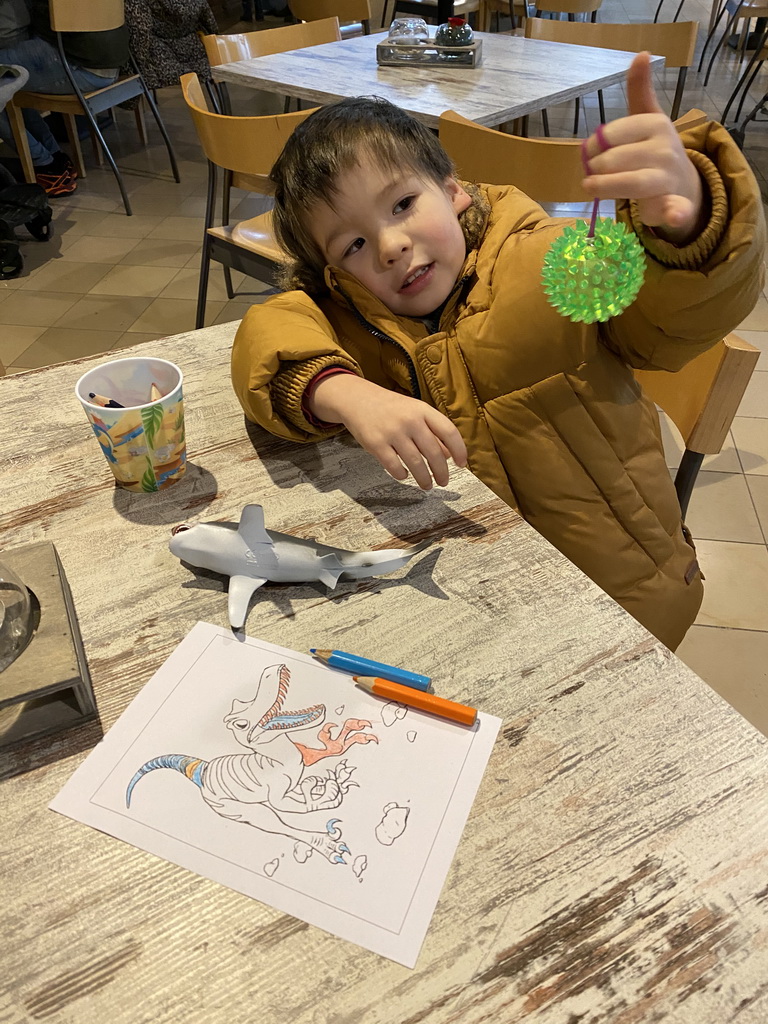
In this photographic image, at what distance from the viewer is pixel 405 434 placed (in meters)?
0.71

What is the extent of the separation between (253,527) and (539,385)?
456mm

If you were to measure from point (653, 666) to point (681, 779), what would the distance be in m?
0.10

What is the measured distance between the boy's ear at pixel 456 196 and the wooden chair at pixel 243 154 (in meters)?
0.85

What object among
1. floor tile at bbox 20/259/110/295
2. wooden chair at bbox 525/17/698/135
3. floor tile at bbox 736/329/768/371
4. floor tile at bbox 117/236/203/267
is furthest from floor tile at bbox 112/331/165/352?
floor tile at bbox 736/329/768/371

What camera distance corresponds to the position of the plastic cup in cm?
72

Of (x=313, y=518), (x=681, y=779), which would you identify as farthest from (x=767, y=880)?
(x=313, y=518)

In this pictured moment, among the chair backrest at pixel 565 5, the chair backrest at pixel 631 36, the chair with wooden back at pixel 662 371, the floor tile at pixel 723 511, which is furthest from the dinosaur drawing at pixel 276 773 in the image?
the chair backrest at pixel 565 5

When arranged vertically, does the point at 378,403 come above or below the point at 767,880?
above

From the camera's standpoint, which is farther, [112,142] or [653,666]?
[112,142]

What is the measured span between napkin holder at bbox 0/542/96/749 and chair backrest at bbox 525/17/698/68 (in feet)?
9.14

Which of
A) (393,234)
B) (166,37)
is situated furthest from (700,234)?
(166,37)

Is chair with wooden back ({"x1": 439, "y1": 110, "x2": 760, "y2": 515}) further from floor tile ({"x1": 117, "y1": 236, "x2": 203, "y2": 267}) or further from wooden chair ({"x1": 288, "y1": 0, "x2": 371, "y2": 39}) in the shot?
wooden chair ({"x1": 288, "y1": 0, "x2": 371, "y2": 39})

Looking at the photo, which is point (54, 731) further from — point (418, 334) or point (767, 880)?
point (418, 334)

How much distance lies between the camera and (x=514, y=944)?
0.44 m
